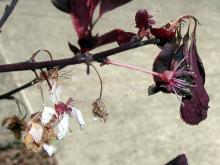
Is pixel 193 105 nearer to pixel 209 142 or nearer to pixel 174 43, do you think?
pixel 174 43

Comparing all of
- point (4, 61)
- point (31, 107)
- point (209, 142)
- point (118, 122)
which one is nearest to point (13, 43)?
point (4, 61)

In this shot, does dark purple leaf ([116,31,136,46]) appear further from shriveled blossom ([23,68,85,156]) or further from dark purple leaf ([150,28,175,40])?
shriveled blossom ([23,68,85,156])

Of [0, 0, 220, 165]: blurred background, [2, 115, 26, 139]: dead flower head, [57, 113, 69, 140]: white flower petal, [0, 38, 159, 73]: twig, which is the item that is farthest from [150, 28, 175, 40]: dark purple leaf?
[0, 0, 220, 165]: blurred background

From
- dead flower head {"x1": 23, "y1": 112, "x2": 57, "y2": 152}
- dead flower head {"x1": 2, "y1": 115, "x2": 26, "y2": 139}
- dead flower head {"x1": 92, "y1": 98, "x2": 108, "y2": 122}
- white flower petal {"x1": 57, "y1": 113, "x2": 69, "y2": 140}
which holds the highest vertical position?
white flower petal {"x1": 57, "y1": 113, "x2": 69, "y2": 140}

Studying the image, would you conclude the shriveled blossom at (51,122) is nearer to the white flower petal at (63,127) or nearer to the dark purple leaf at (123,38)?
the white flower petal at (63,127)

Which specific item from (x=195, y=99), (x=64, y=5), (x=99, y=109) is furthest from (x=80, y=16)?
(x=99, y=109)

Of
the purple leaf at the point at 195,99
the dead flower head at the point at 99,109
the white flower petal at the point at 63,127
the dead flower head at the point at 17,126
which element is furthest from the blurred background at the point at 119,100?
the purple leaf at the point at 195,99

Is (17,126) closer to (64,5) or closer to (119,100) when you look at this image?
(64,5)
